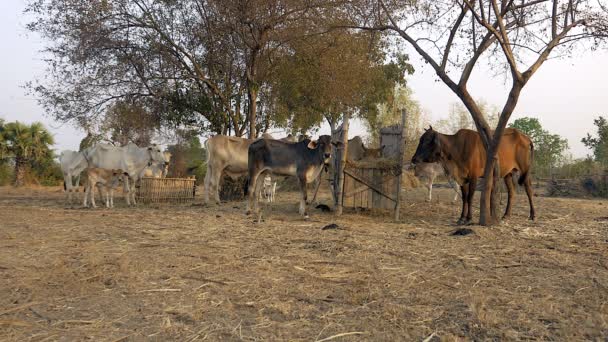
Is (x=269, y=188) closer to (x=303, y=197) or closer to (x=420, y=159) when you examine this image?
(x=303, y=197)

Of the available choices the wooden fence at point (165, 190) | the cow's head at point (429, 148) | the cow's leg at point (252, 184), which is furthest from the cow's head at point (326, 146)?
the wooden fence at point (165, 190)

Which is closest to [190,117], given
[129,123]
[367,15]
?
[129,123]

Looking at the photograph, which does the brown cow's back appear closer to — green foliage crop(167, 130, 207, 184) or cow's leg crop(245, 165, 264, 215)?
cow's leg crop(245, 165, 264, 215)

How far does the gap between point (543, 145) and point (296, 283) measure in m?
44.5

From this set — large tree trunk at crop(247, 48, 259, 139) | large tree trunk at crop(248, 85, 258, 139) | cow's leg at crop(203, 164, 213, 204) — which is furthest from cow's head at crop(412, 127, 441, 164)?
cow's leg at crop(203, 164, 213, 204)

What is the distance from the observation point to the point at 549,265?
6680mm

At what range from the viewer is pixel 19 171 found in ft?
90.1

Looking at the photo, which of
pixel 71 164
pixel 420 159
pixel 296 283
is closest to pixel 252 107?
pixel 71 164

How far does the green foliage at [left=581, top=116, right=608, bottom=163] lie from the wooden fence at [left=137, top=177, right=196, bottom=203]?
79.1 feet

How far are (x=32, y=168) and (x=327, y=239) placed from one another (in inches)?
992

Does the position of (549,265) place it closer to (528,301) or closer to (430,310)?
(528,301)

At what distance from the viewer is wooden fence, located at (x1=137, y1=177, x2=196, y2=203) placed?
15930 mm

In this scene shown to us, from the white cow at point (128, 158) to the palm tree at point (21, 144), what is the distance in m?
13.7

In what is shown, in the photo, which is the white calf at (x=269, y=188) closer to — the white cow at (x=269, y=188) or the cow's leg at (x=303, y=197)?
the white cow at (x=269, y=188)
